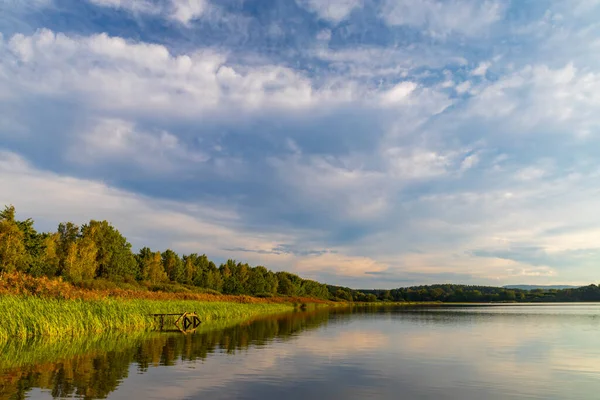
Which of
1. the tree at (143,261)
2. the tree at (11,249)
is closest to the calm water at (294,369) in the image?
the tree at (11,249)

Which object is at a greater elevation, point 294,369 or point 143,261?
point 143,261

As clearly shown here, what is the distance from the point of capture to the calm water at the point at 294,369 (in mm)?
21328

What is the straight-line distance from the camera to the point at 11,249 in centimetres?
7531

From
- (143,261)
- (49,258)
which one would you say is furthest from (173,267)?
(49,258)

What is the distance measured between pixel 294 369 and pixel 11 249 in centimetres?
6871

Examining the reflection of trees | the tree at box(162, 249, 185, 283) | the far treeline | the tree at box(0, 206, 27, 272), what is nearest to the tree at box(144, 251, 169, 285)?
the far treeline

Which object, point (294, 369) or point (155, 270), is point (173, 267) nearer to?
point (155, 270)

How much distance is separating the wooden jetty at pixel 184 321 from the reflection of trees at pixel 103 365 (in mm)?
10577

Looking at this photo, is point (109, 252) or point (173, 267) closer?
point (109, 252)

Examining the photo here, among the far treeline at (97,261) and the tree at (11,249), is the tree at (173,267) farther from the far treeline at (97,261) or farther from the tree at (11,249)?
the tree at (11,249)

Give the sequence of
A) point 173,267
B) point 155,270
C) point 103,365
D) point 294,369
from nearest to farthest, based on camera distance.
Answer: point 103,365, point 294,369, point 155,270, point 173,267

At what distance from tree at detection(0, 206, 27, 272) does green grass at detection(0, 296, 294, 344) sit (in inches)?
1279

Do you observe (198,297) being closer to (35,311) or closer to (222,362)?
(35,311)

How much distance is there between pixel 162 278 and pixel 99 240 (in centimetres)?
2700
